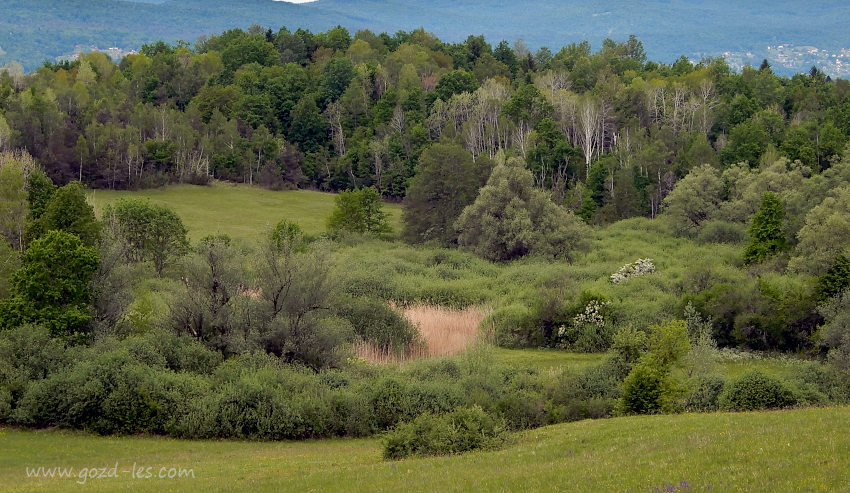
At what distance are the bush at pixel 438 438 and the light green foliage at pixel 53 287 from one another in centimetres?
2200

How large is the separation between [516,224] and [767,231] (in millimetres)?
22834

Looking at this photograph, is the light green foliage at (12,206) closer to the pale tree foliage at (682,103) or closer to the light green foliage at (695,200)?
the light green foliage at (695,200)

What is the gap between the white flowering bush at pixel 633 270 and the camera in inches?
2854

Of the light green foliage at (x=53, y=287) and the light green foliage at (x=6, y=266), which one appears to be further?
the light green foliage at (x=6, y=266)

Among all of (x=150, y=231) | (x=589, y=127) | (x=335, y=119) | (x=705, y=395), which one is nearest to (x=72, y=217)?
(x=150, y=231)

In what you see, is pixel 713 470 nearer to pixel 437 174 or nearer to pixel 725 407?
pixel 725 407

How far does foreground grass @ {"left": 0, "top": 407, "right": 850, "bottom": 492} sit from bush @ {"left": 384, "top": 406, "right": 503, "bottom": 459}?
2.68ft

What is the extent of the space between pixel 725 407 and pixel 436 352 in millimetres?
23393

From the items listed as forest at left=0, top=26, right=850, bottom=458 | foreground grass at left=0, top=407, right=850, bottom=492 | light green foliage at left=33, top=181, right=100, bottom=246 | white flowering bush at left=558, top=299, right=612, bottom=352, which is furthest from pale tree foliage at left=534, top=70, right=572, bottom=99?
foreground grass at left=0, top=407, right=850, bottom=492

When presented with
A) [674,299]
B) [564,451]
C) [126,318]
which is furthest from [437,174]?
[564,451]

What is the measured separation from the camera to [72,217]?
58594 mm

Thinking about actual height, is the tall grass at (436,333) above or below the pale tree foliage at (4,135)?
below

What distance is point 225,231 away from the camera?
9744 centimetres

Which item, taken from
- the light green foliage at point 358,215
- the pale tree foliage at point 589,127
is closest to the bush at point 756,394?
the light green foliage at point 358,215
